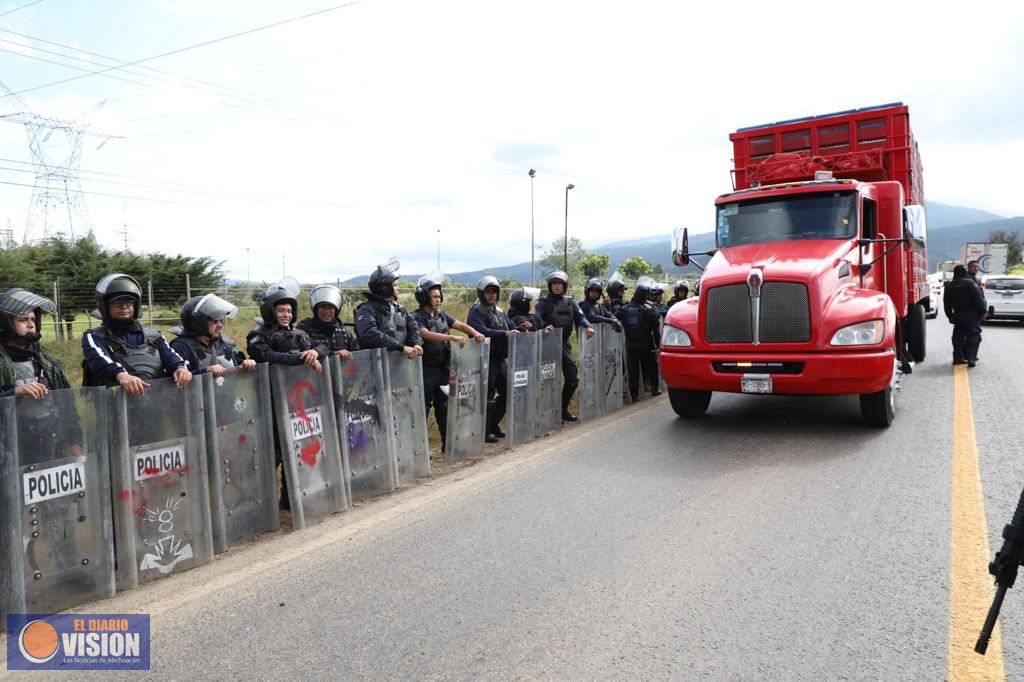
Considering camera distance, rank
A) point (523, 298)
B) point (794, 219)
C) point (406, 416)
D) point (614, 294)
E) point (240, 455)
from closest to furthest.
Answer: point (240, 455)
point (406, 416)
point (794, 219)
point (523, 298)
point (614, 294)

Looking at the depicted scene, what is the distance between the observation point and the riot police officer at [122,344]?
176 inches

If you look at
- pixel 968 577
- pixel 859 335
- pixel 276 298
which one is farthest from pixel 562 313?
pixel 968 577

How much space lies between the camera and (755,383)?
7.32 m

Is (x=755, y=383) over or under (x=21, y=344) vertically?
under

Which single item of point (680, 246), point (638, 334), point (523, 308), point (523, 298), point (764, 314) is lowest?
point (638, 334)

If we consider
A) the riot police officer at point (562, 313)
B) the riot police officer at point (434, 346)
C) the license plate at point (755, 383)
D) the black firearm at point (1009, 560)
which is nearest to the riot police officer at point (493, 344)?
the riot police officer at point (434, 346)

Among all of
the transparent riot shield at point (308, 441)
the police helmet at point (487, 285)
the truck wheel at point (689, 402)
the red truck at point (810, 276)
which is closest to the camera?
the transparent riot shield at point (308, 441)

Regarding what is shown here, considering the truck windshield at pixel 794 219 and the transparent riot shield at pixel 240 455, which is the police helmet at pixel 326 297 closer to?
the transparent riot shield at pixel 240 455

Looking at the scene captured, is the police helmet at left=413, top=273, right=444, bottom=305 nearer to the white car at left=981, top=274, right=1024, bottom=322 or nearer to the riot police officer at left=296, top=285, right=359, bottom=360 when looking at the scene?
the riot police officer at left=296, top=285, right=359, bottom=360

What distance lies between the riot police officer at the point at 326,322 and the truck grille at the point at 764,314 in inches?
152

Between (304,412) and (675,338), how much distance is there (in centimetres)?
431

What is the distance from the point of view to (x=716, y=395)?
33.7 feet

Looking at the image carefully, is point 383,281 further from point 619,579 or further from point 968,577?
point 968,577

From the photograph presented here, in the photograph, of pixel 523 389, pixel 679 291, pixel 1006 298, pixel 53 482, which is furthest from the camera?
pixel 1006 298
